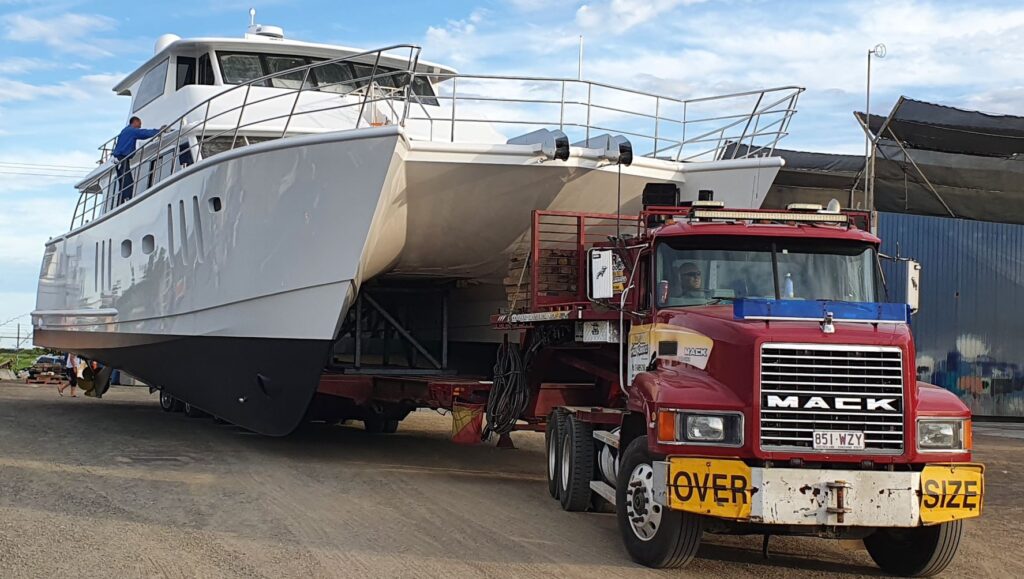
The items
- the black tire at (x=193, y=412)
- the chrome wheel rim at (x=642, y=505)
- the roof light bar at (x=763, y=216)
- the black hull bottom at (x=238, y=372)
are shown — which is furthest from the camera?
the black tire at (x=193, y=412)

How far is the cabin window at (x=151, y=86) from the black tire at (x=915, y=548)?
1261 centimetres

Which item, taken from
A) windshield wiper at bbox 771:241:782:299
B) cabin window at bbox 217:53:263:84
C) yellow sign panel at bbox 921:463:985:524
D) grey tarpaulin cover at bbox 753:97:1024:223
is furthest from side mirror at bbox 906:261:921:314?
grey tarpaulin cover at bbox 753:97:1024:223

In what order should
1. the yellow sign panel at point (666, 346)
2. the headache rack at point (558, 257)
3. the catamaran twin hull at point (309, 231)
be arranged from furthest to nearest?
the catamaran twin hull at point (309, 231)
the headache rack at point (558, 257)
the yellow sign panel at point (666, 346)

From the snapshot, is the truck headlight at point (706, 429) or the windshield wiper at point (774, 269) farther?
the windshield wiper at point (774, 269)

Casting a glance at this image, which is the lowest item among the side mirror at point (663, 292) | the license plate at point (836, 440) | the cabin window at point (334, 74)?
the license plate at point (836, 440)

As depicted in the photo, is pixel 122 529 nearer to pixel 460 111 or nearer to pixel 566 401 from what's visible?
pixel 566 401

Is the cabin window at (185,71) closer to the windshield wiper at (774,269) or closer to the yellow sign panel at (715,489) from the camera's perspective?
the windshield wiper at (774,269)

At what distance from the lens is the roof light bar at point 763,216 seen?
25.9 feet

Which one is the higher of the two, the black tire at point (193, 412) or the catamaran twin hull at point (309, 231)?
the catamaran twin hull at point (309, 231)

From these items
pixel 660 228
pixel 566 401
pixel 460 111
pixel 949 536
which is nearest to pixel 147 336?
pixel 460 111

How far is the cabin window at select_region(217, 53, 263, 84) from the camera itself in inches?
606

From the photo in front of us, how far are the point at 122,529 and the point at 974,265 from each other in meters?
18.7

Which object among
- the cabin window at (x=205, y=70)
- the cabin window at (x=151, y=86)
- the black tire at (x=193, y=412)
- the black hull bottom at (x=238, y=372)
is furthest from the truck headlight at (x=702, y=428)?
the black tire at (x=193, y=412)

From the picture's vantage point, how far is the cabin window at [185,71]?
15.8 metres
